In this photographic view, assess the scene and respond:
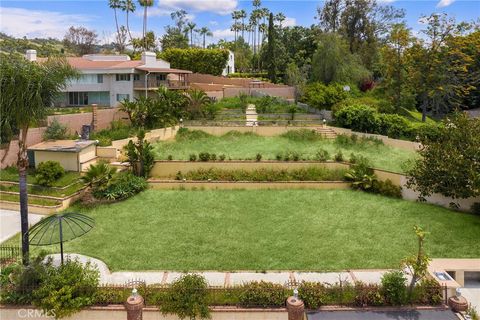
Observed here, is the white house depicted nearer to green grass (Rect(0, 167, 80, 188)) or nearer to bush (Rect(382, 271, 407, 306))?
green grass (Rect(0, 167, 80, 188))

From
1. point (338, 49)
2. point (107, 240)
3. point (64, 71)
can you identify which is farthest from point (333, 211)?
point (338, 49)

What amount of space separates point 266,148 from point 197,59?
1219 inches

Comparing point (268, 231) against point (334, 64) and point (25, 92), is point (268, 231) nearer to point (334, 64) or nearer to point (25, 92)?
point (25, 92)

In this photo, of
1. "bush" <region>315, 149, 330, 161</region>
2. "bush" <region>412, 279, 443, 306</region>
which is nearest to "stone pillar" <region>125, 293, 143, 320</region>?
"bush" <region>412, 279, 443, 306</region>

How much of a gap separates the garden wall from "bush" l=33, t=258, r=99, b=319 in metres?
0.31

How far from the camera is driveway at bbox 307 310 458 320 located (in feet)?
35.0

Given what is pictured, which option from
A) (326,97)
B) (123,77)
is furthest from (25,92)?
(326,97)

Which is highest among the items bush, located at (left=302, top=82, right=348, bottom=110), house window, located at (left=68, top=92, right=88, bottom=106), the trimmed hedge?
the trimmed hedge

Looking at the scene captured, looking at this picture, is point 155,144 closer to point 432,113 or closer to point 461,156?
point 461,156

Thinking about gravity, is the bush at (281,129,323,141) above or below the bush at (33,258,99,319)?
above

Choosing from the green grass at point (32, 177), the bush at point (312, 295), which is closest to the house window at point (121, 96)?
the green grass at point (32, 177)

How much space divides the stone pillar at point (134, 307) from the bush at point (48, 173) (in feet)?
43.8

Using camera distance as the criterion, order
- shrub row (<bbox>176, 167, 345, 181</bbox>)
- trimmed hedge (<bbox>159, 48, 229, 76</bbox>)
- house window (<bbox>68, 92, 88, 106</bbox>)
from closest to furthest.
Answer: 1. shrub row (<bbox>176, 167, 345, 181</bbox>)
2. house window (<bbox>68, 92, 88, 106</bbox>)
3. trimmed hedge (<bbox>159, 48, 229, 76</bbox>)

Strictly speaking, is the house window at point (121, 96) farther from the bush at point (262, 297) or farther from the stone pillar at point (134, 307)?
the bush at point (262, 297)
